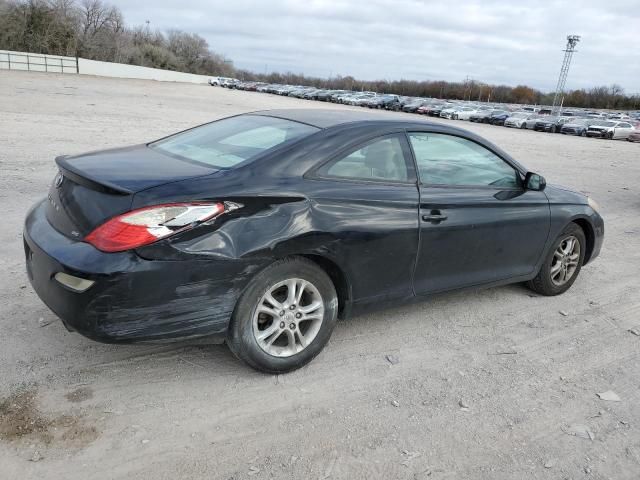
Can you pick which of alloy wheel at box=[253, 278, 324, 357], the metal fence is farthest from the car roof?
the metal fence

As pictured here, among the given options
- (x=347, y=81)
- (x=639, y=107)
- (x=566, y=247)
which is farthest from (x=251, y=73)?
(x=566, y=247)

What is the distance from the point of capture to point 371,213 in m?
3.57

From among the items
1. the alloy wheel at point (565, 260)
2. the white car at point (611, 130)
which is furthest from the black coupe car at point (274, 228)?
the white car at point (611, 130)

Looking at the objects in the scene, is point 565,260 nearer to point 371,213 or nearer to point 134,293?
point 371,213

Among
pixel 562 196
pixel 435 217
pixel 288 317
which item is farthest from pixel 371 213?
pixel 562 196

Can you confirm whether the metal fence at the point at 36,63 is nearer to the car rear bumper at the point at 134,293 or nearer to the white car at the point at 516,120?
the white car at the point at 516,120

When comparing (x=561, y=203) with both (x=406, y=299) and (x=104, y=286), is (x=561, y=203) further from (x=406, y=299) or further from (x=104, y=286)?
(x=104, y=286)

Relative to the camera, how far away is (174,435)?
283cm

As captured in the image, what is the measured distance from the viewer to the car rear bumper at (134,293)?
2.78 meters

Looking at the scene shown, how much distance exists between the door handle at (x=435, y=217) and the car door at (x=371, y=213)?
0.10m

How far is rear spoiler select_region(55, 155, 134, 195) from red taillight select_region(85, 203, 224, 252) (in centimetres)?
18

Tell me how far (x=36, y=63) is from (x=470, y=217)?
6488 centimetres

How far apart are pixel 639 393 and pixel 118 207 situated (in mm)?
3409

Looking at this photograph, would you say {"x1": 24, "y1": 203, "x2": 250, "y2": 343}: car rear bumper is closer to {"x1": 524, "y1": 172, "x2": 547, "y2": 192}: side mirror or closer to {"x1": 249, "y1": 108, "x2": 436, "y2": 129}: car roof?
{"x1": 249, "y1": 108, "x2": 436, "y2": 129}: car roof
